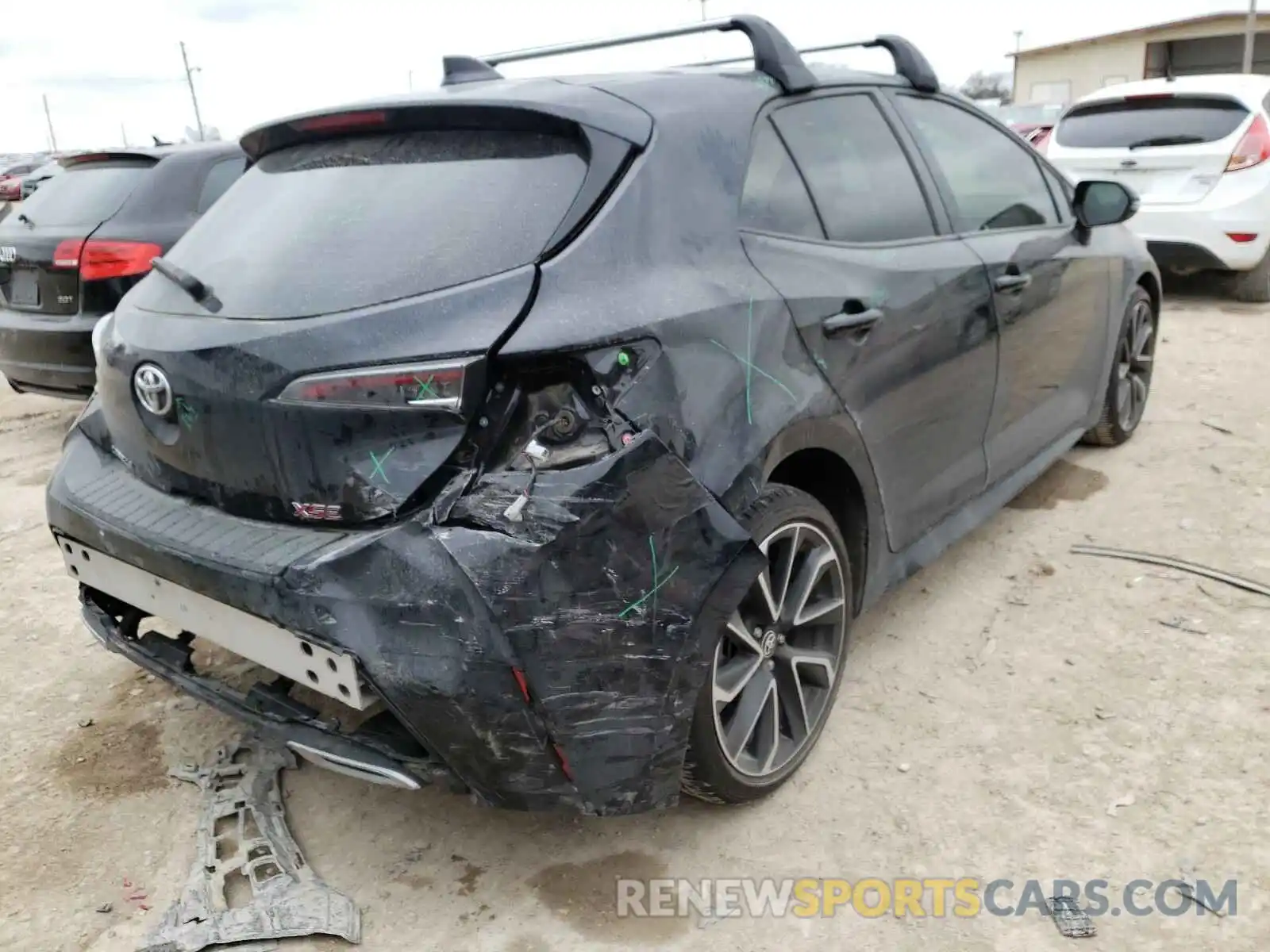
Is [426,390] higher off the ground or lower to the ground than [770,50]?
lower

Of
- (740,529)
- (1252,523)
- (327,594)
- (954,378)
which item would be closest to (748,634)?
(740,529)

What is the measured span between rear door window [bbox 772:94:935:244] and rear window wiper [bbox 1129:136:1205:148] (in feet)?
18.8

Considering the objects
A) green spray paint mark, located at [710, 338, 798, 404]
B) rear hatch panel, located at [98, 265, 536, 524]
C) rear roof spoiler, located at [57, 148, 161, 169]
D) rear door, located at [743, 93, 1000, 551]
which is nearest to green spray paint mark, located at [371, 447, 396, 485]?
rear hatch panel, located at [98, 265, 536, 524]

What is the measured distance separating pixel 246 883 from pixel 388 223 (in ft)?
4.93

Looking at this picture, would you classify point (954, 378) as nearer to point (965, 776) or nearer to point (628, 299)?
point (965, 776)

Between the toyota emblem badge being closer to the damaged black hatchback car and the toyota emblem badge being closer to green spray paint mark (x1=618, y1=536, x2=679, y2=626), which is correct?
the damaged black hatchback car

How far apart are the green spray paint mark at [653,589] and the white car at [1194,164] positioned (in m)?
6.61

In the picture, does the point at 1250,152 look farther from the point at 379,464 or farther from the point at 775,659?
the point at 379,464

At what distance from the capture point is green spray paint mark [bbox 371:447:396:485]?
74.6 inches

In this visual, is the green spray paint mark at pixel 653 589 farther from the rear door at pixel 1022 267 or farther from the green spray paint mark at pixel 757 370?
the rear door at pixel 1022 267

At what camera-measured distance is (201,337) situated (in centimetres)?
210

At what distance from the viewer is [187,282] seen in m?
2.31

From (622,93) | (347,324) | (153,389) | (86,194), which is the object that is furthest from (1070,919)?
(86,194)

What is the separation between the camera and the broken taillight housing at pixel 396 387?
1.85 meters
